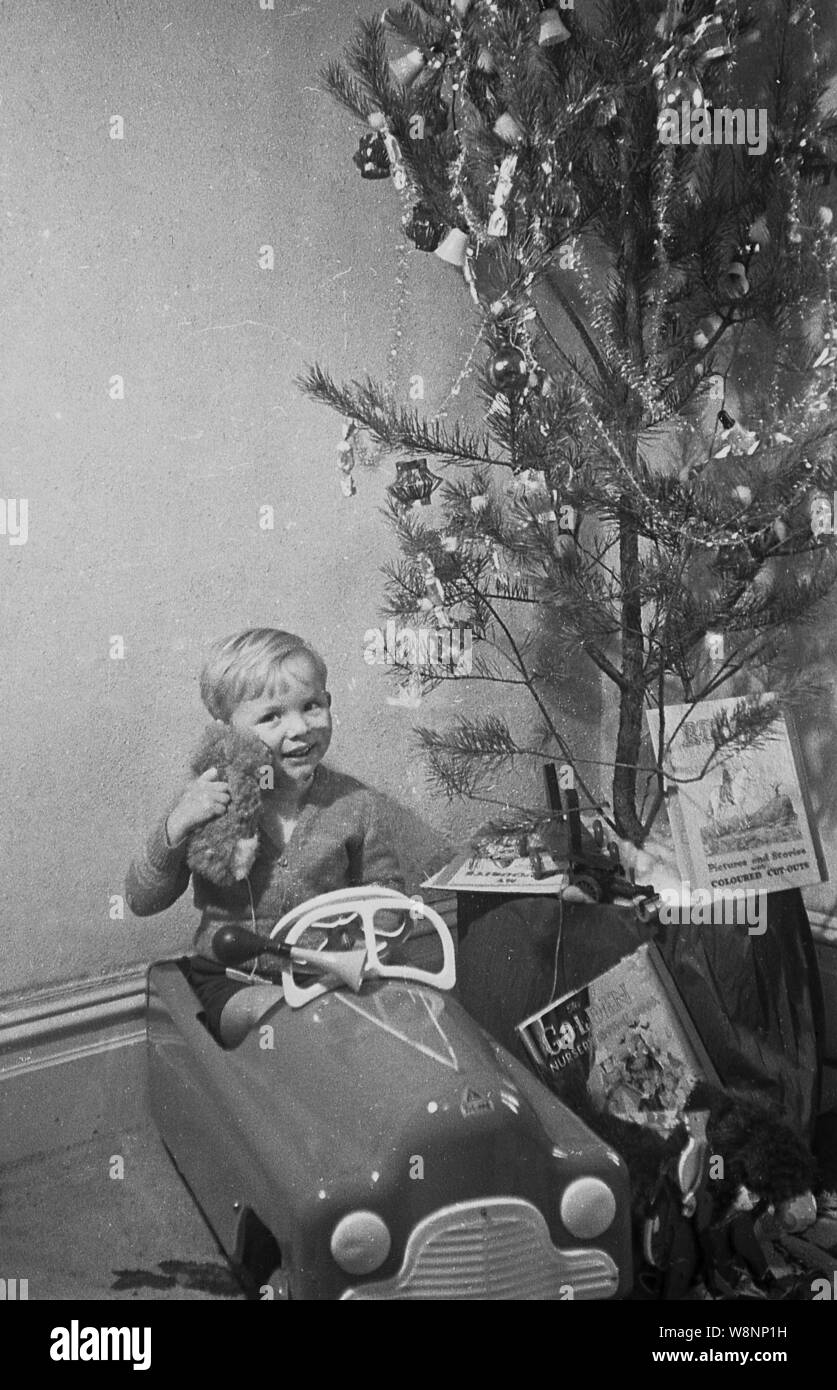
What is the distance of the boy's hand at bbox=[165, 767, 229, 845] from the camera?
116cm

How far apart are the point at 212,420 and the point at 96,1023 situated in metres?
0.62

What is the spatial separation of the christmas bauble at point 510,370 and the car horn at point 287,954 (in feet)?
1.95

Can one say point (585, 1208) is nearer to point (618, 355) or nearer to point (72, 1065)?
point (72, 1065)

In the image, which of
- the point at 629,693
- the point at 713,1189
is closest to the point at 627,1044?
the point at 713,1189

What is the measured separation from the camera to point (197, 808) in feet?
3.81

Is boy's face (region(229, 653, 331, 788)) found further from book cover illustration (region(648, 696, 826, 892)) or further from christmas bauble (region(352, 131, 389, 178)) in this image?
christmas bauble (region(352, 131, 389, 178))

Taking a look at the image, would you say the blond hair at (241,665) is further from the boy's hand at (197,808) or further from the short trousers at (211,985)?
the short trousers at (211,985)

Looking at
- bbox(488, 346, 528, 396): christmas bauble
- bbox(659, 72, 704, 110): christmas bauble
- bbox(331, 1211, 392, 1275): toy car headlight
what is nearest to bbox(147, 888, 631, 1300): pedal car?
bbox(331, 1211, 392, 1275): toy car headlight

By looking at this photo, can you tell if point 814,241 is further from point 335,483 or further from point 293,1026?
point 293,1026

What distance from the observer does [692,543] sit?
4.04ft

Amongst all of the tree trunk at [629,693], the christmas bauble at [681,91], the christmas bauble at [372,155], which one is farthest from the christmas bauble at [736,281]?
the christmas bauble at [372,155]

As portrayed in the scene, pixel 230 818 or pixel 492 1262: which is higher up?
pixel 230 818

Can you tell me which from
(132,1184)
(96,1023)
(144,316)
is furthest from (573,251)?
(132,1184)

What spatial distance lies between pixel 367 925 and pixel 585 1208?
13.1 inches
